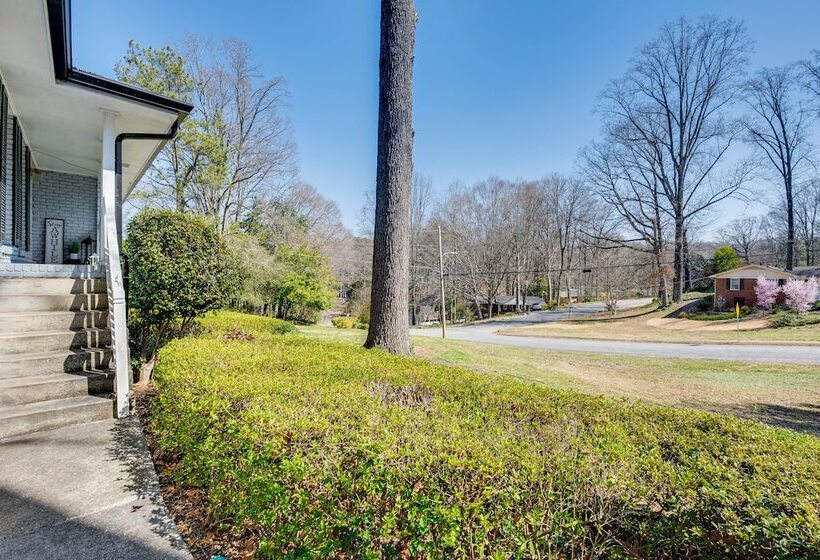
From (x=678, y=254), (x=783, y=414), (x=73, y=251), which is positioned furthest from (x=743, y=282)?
(x=73, y=251)

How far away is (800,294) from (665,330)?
6707mm

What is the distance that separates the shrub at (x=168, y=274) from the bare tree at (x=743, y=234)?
173 feet

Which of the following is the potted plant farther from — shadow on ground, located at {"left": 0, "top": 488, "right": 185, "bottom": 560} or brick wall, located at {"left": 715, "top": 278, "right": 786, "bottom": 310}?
brick wall, located at {"left": 715, "top": 278, "right": 786, "bottom": 310}

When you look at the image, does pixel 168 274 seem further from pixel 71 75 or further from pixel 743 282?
pixel 743 282

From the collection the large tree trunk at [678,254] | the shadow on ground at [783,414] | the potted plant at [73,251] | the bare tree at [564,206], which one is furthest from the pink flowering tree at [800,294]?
the potted plant at [73,251]

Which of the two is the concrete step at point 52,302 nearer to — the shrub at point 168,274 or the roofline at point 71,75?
the shrub at point 168,274

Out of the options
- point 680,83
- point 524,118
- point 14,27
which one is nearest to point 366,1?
point 14,27

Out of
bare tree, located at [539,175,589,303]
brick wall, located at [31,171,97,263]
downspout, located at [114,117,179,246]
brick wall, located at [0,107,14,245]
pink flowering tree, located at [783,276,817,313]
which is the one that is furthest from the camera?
bare tree, located at [539,175,589,303]

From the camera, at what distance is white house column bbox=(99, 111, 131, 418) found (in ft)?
12.9

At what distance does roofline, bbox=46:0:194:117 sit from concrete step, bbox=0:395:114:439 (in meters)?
3.75

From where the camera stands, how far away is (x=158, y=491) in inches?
102

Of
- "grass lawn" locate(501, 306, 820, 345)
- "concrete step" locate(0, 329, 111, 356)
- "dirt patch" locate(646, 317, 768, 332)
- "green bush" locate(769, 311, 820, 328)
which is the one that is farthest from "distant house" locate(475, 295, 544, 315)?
"concrete step" locate(0, 329, 111, 356)

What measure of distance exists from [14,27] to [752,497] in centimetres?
709

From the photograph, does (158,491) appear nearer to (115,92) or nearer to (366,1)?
(115,92)
